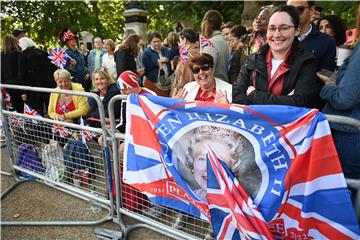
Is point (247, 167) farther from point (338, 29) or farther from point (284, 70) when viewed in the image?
point (338, 29)

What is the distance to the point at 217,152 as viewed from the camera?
94.1 inches

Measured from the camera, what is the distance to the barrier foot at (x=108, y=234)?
10.5 feet

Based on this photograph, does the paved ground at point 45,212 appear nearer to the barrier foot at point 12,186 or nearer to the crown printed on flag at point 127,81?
the barrier foot at point 12,186

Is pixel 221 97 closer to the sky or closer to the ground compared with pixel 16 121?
closer to the sky

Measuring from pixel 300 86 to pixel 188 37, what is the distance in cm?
242

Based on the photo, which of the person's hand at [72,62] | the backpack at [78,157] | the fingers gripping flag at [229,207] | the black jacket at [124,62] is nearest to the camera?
the fingers gripping flag at [229,207]

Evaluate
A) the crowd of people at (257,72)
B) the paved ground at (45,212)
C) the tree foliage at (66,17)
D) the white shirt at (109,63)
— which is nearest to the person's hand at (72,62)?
the crowd of people at (257,72)

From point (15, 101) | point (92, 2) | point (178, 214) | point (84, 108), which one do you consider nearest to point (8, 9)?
point (92, 2)

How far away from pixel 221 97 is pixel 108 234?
1.84 meters

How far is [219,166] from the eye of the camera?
7.68 ft

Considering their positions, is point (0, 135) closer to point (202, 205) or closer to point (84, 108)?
point (84, 108)

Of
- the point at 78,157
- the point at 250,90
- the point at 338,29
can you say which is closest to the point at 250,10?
the point at 338,29

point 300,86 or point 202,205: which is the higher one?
point 300,86

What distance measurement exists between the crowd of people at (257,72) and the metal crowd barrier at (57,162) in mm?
448
